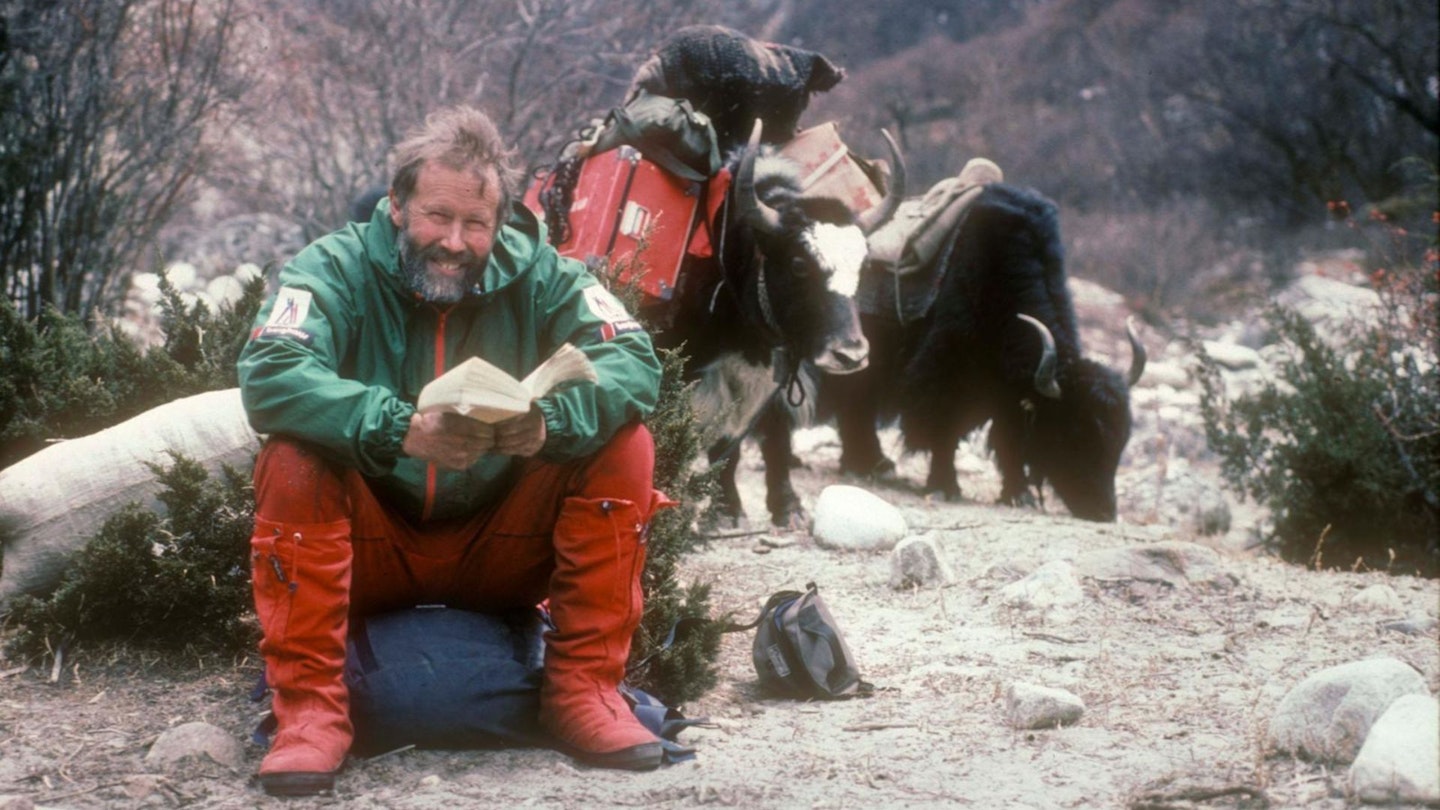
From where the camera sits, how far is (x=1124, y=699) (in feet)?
11.2

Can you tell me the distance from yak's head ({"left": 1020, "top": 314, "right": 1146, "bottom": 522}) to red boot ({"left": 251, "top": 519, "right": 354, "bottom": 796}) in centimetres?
465

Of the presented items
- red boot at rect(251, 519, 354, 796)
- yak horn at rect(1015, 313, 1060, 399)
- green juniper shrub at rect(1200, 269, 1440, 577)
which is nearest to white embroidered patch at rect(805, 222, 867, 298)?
yak horn at rect(1015, 313, 1060, 399)

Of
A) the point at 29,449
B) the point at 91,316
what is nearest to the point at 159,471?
the point at 29,449

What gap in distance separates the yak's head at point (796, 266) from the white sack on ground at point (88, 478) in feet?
6.71

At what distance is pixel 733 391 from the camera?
546cm

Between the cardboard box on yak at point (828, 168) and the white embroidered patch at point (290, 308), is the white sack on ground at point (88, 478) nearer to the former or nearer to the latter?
the white embroidered patch at point (290, 308)

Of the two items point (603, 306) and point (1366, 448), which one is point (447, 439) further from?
point (1366, 448)

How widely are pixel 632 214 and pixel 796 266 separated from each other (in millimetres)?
648

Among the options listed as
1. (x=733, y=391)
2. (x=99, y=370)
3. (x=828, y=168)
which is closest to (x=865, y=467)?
(x=733, y=391)

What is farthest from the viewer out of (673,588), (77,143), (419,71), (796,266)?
(419,71)

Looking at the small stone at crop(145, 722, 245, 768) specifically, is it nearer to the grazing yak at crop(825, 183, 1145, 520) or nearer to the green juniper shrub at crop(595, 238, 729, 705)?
the green juniper shrub at crop(595, 238, 729, 705)

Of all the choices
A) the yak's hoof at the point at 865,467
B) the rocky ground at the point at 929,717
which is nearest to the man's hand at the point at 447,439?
the rocky ground at the point at 929,717

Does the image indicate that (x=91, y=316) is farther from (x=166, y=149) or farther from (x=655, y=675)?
(x=655, y=675)

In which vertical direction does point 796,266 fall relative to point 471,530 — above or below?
above
